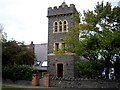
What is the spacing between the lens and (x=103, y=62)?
31.2m

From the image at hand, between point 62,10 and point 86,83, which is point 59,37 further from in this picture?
point 86,83

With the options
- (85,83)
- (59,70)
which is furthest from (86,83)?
(59,70)

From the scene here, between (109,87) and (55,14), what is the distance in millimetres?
15635

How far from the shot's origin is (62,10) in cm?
4206

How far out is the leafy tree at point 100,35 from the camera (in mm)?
29484

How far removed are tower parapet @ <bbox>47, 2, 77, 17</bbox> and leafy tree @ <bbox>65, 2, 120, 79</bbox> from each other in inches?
365

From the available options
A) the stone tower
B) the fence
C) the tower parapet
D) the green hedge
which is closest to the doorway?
the stone tower

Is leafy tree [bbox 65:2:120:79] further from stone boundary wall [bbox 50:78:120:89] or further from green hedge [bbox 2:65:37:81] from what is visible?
green hedge [bbox 2:65:37:81]

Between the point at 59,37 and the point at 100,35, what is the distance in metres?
12.5

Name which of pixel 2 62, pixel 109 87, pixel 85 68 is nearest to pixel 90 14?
pixel 85 68

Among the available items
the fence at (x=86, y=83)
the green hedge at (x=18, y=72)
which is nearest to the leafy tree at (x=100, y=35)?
the fence at (x=86, y=83)

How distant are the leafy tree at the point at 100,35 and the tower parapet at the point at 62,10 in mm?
9278

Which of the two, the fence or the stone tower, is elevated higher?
the stone tower

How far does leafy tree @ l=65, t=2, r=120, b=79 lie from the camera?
29.5 meters
